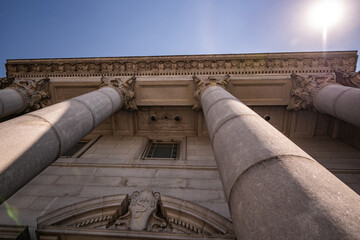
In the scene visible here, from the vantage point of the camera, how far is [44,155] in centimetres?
346

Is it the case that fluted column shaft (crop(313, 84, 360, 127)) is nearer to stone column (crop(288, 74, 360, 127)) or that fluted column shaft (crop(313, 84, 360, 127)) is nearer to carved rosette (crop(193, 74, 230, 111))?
stone column (crop(288, 74, 360, 127))

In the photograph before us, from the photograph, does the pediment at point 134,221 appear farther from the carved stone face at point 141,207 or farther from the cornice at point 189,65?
the cornice at point 189,65

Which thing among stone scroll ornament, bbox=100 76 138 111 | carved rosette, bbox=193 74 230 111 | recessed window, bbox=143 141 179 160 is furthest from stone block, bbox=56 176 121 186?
carved rosette, bbox=193 74 230 111

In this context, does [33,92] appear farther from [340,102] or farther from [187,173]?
[340,102]

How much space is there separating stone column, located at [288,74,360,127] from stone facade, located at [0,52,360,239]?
0.26 meters

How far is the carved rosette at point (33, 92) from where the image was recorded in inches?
349

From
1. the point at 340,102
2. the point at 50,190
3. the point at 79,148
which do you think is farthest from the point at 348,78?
the point at 79,148

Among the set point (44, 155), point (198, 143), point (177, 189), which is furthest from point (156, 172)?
point (44, 155)

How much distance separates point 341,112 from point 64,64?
568 inches

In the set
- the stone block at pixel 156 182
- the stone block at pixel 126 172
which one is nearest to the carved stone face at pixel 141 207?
the stone block at pixel 156 182

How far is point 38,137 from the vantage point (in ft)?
11.4

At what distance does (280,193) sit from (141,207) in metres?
4.25

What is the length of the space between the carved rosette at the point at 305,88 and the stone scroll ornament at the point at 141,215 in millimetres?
8411

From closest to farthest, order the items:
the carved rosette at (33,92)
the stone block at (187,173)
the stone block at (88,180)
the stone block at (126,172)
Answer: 1. the stone block at (88,180)
2. the stone block at (187,173)
3. the stone block at (126,172)
4. the carved rosette at (33,92)
